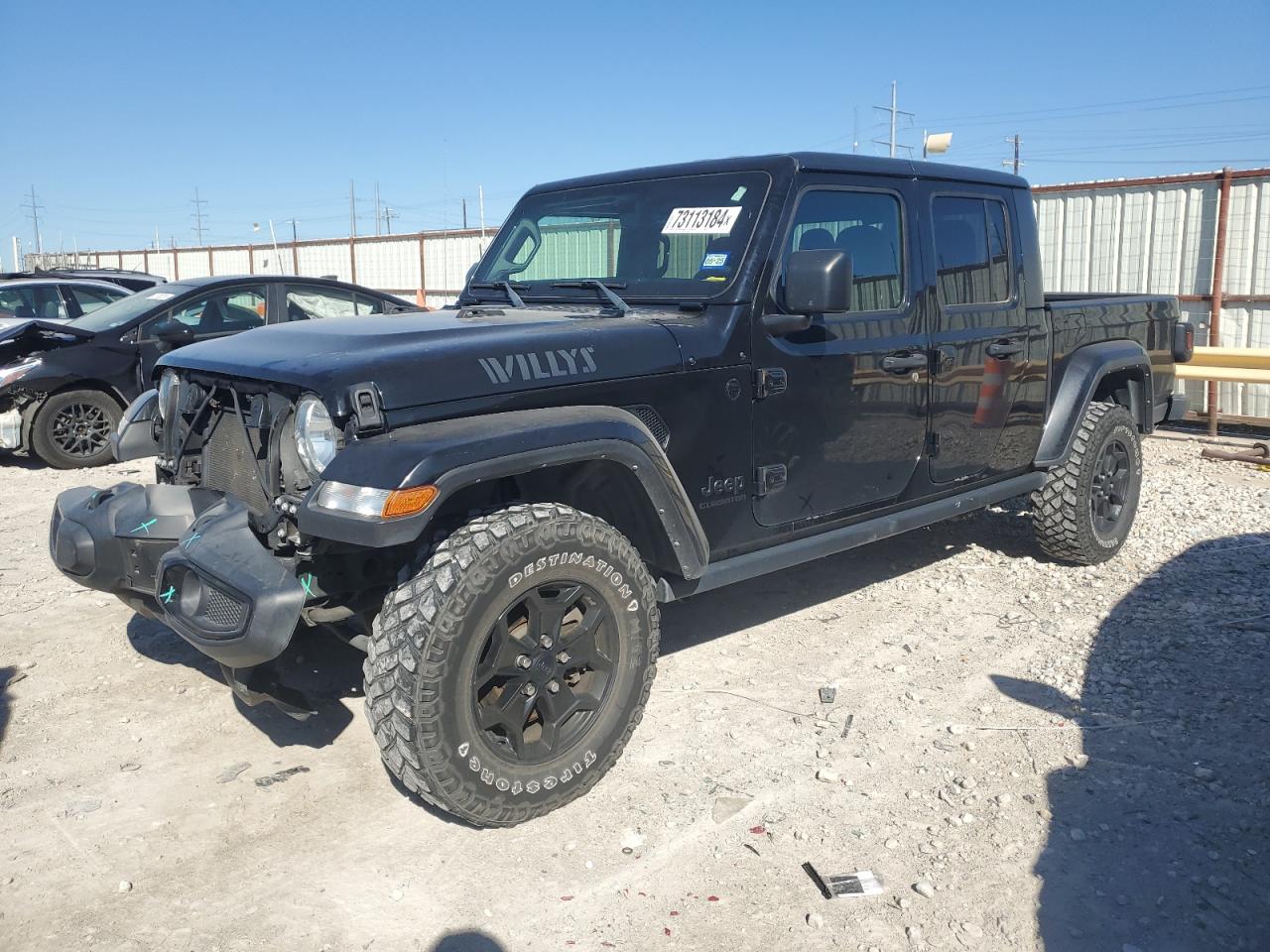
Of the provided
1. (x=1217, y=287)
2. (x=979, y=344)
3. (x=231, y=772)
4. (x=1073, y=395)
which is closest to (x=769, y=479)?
(x=979, y=344)

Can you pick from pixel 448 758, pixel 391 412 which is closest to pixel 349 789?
pixel 448 758

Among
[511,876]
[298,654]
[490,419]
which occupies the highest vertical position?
[490,419]

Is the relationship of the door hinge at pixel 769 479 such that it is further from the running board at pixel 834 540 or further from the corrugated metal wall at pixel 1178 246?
the corrugated metal wall at pixel 1178 246

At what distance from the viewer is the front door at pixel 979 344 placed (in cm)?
459

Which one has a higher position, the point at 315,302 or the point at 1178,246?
the point at 1178,246

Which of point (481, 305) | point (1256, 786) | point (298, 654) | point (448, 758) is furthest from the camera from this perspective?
point (481, 305)

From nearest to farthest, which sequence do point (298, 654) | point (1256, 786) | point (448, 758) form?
point (448, 758), point (1256, 786), point (298, 654)

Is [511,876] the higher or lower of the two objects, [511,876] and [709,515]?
the lower

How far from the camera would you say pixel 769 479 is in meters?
3.85

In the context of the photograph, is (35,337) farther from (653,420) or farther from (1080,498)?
(1080,498)

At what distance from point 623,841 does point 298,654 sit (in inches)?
63.0

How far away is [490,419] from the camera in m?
3.04

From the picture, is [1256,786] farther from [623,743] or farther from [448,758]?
[448,758]

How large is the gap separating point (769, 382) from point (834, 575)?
217 cm
